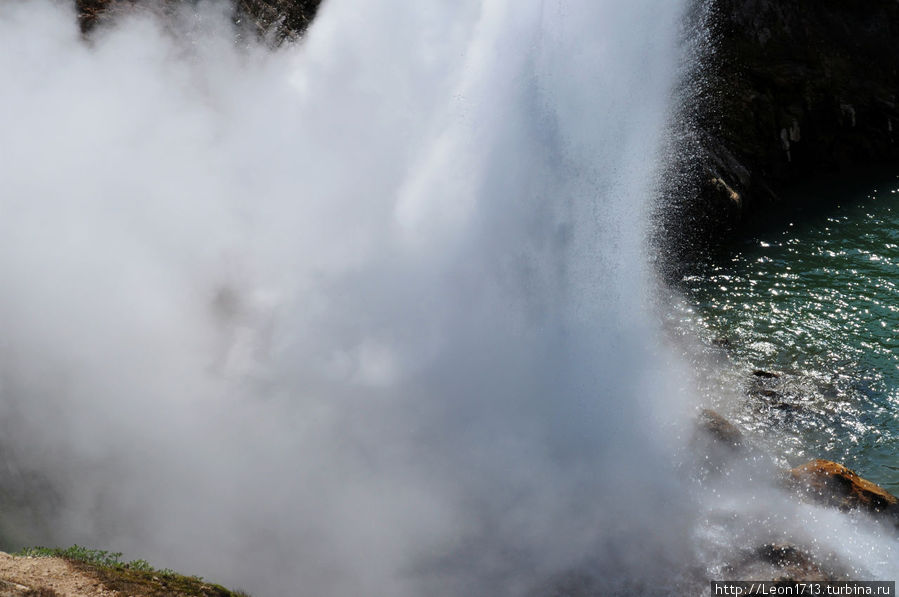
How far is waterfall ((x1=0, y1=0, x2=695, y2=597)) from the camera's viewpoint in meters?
8.19

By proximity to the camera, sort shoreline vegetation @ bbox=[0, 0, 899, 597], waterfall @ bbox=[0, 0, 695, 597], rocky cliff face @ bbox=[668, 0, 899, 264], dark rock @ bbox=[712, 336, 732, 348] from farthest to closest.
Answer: rocky cliff face @ bbox=[668, 0, 899, 264]
shoreline vegetation @ bbox=[0, 0, 899, 597]
dark rock @ bbox=[712, 336, 732, 348]
waterfall @ bbox=[0, 0, 695, 597]

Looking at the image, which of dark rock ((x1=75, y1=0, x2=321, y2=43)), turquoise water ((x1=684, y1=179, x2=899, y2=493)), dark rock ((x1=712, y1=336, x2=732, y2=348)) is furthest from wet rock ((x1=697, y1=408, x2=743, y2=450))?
dark rock ((x1=75, y1=0, x2=321, y2=43))

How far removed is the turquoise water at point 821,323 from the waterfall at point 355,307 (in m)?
1.51

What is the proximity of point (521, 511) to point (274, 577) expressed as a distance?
2870mm

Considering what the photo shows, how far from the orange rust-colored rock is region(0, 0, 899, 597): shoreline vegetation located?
6.63 metres

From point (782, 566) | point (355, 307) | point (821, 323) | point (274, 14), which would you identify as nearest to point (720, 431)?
point (782, 566)

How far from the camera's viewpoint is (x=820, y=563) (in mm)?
7621

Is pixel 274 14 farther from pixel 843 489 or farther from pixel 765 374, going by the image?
pixel 843 489

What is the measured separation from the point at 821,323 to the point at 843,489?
4900 millimetres

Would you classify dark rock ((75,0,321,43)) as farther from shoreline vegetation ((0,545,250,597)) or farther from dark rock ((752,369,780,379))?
shoreline vegetation ((0,545,250,597))

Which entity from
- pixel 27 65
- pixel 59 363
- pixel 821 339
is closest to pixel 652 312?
pixel 821 339

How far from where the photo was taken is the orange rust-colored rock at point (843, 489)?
327 inches

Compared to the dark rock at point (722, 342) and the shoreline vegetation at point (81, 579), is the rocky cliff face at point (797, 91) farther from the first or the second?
the shoreline vegetation at point (81, 579)

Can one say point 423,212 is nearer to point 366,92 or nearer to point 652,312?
point 366,92
